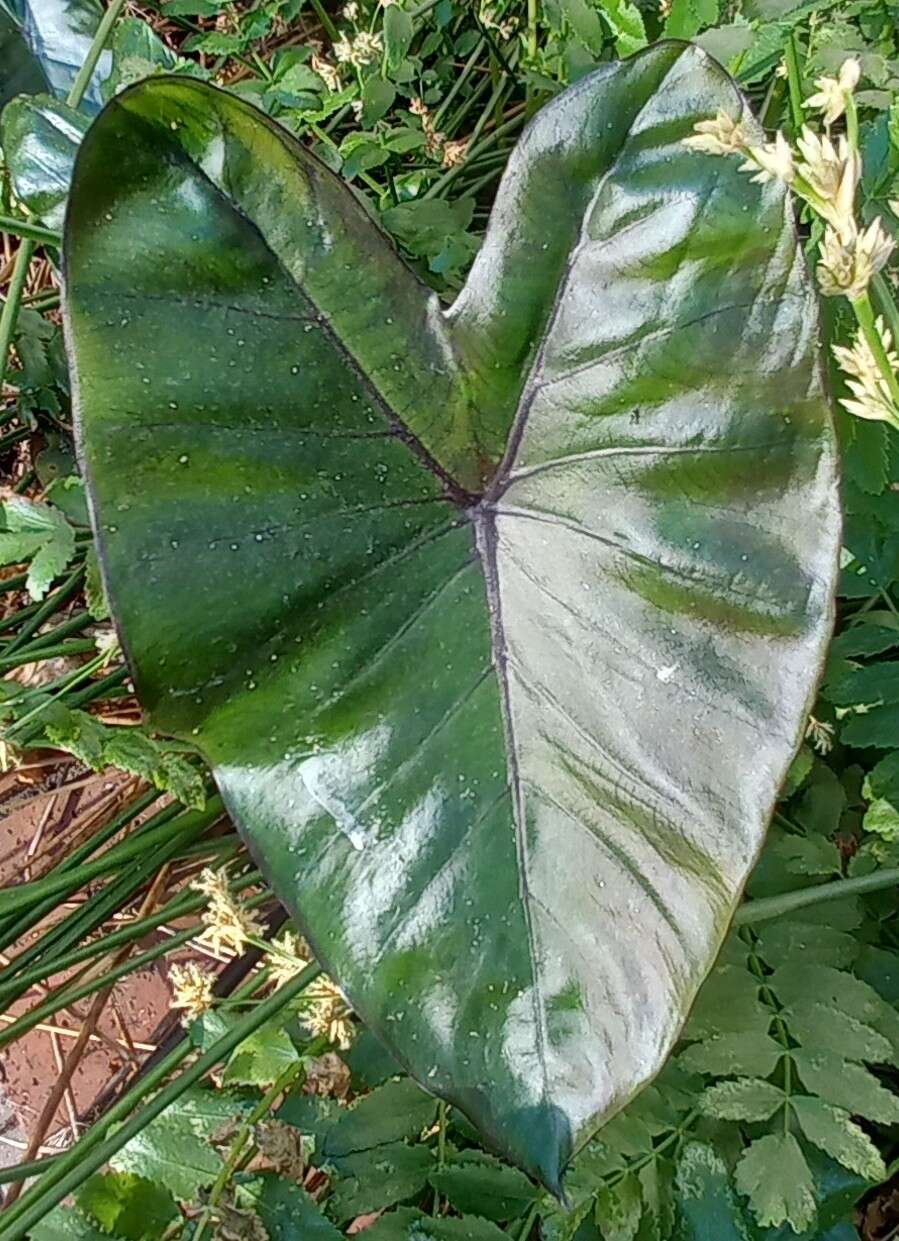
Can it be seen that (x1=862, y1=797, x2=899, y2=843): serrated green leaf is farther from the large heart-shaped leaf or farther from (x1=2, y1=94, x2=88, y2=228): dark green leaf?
(x1=2, y1=94, x2=88, y2=228): dark green leaf

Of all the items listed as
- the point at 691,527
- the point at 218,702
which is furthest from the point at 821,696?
the point at 218,702

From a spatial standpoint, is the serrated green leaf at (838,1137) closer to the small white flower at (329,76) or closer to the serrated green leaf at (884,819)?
the serrated green leaf at (884,819)

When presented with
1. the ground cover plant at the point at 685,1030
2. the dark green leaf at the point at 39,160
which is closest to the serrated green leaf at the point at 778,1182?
the ground cover plant at the point at 685,1030

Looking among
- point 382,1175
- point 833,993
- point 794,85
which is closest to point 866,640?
point 833,993

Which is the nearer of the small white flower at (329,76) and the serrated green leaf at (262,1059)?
the serrated green leaf at (262,1059)

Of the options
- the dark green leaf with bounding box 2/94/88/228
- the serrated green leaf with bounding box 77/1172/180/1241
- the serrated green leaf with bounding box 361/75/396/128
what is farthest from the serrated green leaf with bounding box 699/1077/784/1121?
the serrated green leaf with bounding box 361/75/396/128

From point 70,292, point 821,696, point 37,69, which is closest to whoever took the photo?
point 70,292

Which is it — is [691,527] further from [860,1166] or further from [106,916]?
[106,916]
